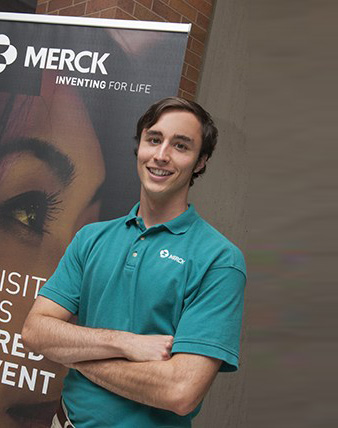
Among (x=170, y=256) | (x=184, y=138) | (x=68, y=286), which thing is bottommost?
(x=68, y=286)

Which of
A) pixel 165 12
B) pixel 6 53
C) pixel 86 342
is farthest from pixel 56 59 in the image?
pixel 86 342

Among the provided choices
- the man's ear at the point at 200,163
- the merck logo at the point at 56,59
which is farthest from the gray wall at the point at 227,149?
the man's ear at the point at 200,163

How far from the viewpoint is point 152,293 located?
134cm

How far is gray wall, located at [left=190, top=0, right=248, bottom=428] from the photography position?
3500mm

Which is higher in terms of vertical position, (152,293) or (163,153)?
(163,153)

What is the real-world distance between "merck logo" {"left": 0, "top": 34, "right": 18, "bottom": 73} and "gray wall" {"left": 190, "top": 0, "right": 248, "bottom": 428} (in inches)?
60.5

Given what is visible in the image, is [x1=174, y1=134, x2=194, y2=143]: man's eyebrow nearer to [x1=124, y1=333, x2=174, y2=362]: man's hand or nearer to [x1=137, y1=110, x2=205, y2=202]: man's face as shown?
[x1=137, y1=110, x2=205, y2=202]: man's face

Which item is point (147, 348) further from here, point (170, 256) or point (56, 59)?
point (56, 59)

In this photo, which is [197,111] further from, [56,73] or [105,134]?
[56,73]

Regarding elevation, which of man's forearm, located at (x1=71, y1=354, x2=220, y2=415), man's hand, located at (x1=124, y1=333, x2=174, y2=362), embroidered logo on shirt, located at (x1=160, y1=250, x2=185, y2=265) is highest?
embroidered logo on shirt, located at (x1=160, y1=250, x2=185, y2=265)

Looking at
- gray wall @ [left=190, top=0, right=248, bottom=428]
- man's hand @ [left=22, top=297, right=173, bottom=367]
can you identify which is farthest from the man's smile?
gray wall @ [left=190, top=0, right=248, bottom=428]

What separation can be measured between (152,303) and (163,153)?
0.41 metres

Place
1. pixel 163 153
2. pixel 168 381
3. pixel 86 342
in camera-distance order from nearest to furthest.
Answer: pixel 168 381 → pixel 86 342 → pixel 163 153

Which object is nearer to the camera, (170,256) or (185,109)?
(170,256)
